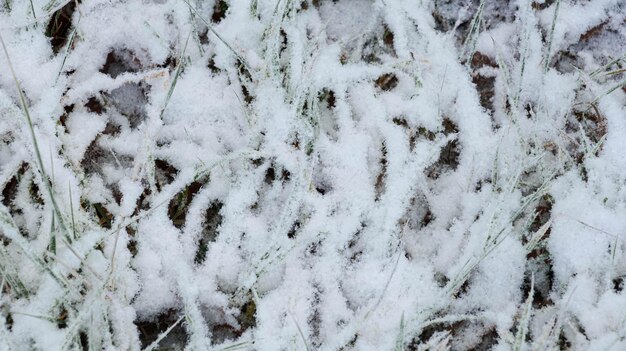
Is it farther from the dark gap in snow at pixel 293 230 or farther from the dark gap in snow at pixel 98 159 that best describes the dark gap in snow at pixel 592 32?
the dark gap in snow at pixel 98 159

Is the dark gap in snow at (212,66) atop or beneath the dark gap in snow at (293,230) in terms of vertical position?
atop

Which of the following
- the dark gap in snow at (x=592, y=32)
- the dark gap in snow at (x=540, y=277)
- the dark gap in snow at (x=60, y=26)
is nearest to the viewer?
the dark gap in snow at (x=540, y=277)

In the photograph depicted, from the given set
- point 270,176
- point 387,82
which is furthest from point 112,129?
point 387,82

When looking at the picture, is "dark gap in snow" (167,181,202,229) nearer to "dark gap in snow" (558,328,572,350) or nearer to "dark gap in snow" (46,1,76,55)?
"dark gap in snow" (46,1,76,55)

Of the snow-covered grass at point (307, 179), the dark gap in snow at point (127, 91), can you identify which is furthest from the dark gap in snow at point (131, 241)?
the dark gap in snow at point (127, 91)

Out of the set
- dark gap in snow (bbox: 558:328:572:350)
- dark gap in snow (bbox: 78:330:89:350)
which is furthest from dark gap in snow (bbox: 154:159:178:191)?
dark gap in snow (bbox: 558:328:572:350)

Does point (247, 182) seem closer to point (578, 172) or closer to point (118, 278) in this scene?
point (118, 278)

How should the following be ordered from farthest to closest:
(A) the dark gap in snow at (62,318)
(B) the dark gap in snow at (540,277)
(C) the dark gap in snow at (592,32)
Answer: (C) the dark gap in snow at (592,32) < (B) the dark gap in snow at (540,277) < (A) the dark gap in snow at (62,318)
